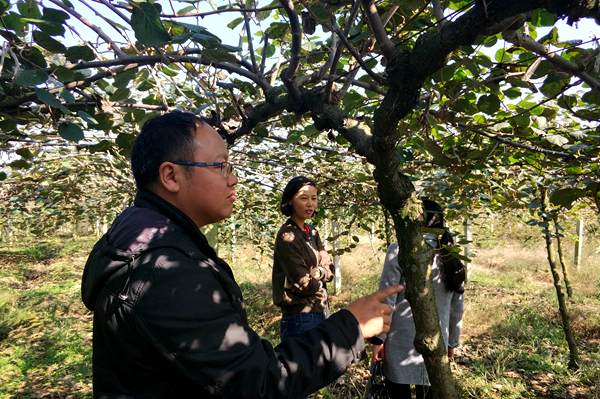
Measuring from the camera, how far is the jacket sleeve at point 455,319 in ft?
10.2

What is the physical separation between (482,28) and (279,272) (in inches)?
106

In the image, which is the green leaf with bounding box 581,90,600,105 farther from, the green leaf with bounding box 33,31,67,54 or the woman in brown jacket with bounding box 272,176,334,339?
the woman in brown jacket with bounding box 272,176,334,339

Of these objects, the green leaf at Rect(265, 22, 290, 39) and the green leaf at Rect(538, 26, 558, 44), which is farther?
the green leaf at Rect(265, 22, 290, 39)

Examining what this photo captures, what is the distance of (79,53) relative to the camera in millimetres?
1453

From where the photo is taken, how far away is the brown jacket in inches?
123

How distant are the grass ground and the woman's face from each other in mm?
2237

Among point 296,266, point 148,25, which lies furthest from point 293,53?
point 296,266

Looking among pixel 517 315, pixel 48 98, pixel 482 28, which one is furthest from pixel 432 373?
pixel 517 315

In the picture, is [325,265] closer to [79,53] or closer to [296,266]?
[296,266]

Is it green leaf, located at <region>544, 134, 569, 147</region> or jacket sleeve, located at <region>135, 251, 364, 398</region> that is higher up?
green leaf, located at <region>544, 134, 569, 147</region>

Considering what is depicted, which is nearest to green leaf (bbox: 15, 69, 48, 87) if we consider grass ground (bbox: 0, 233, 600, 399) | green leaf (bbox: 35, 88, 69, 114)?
green leaf (bbox: 35, 88, 69, 114)

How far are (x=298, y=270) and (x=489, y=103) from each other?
1924mm

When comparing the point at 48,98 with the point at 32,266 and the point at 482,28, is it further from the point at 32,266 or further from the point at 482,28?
the point at 32,266

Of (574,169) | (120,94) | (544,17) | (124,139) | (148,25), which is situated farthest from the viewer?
(574,169)
